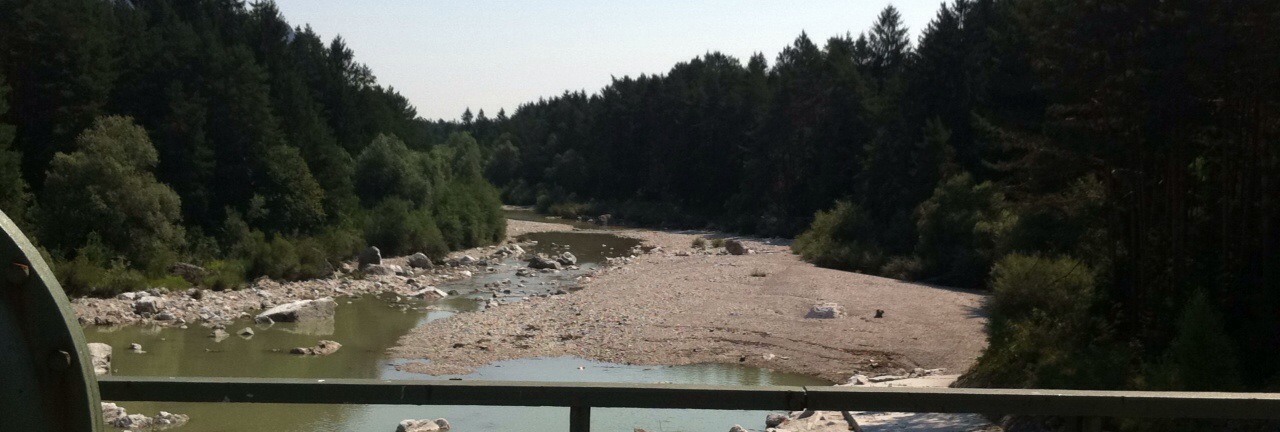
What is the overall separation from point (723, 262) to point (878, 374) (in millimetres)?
27797

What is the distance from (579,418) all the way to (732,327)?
2383 cm

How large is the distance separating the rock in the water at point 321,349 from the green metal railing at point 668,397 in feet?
70.1

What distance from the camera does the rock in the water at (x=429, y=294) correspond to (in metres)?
36.4

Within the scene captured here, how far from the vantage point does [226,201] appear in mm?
42562

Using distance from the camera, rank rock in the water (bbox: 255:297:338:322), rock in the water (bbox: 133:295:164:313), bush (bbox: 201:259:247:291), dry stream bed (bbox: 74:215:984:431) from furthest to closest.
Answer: bush (bbox: 201:259:247:291)
rock in the water (bbox: 133:295:164:313)
rock in the water (bbox: 255:297:338:322)
dry stream bed (bbox: 74:215:984:431)

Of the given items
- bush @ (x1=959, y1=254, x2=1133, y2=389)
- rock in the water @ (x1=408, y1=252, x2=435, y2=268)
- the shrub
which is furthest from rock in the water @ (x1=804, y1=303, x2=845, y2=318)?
rock in the water @ (x1=408, y1=252, x2=435, y2=268)

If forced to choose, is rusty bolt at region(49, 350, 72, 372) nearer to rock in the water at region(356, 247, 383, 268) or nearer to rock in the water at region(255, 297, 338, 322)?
rock in the water at region(255, 297, 338, 322)

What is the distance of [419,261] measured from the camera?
48.2m

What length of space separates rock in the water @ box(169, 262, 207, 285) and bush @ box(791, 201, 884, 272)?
25240 millimetres

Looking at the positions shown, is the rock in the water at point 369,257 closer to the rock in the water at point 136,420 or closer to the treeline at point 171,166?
the treeline at point 171,166

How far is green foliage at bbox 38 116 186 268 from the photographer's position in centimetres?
3309

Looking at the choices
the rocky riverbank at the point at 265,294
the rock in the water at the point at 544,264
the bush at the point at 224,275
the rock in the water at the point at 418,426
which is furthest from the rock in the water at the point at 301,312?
the rock in the water at the point at 544,264

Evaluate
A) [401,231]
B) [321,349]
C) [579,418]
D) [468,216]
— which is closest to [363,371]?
[321,349]

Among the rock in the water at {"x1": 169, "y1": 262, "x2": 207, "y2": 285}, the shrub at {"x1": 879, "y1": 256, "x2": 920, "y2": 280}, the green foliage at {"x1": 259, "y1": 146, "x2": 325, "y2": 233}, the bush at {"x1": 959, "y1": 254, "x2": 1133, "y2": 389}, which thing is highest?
the green foliage at {"x1": 259, "y1": 146, "x2": 325, "y2": 233}
